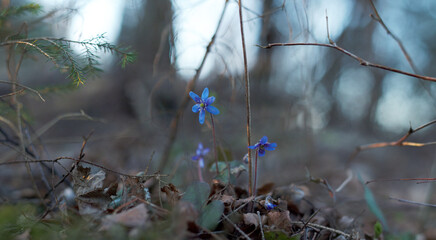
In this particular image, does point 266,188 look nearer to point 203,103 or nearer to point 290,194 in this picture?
point 290,194

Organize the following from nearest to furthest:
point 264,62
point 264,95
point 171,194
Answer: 1. point 171,194
2. point 264,62
3. point 264,95

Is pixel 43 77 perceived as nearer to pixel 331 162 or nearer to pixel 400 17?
pixel 331 162

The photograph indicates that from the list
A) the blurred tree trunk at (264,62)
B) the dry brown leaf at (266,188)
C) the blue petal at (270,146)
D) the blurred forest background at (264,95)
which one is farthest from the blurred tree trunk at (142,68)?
the blue petal at (270,146)

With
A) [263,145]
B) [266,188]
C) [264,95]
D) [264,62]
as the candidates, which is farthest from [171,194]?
[264,95]

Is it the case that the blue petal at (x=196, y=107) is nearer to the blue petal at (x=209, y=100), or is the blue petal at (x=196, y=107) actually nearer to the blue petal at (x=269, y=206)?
the blue petal at (x=209, y=100)

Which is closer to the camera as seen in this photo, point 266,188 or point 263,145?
point 263,145

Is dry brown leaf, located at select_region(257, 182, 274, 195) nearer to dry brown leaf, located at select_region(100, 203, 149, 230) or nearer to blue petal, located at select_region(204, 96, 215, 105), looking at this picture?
blue petal, located at select_region(204, 96, 215, 105)

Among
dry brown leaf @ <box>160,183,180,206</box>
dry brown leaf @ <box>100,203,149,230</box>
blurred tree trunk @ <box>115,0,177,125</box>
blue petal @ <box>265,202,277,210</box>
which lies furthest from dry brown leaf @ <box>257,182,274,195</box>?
blurred tree trunk @ <box>115,0,177,125</box>

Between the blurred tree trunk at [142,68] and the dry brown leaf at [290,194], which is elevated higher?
the blurred tree trunk at [142,68]

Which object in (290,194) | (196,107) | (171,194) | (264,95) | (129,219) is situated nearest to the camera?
(129,219)
